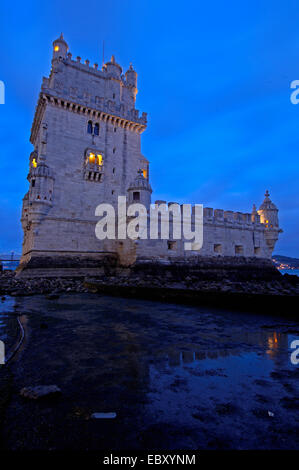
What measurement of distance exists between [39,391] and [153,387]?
4.18ft

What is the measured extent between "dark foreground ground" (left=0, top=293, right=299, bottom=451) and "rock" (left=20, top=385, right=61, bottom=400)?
69 millimetres

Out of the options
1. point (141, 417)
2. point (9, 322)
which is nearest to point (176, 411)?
point (141, 417)

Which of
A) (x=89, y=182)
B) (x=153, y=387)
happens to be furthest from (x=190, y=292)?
(x=89, y=182)

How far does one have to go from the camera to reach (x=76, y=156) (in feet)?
65.4

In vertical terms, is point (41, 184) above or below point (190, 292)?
above

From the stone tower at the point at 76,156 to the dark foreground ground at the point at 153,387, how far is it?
13.9m

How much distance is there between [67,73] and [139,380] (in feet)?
82.5

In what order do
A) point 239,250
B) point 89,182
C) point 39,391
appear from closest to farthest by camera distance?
point 39,391 → point 239,250 → point 89,182

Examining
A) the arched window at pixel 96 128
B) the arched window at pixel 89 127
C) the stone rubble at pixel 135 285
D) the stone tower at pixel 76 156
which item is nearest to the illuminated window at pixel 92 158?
the stone tower at pixel 76 156

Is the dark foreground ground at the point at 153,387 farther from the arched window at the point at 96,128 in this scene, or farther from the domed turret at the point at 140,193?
the arched window at the point at 96,128

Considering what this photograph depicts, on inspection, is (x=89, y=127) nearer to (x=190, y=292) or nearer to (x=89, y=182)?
(x=89, y=182)

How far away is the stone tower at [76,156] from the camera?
18.1m
